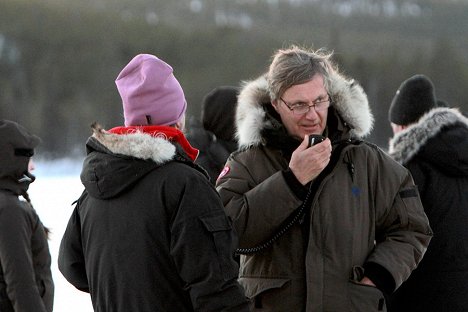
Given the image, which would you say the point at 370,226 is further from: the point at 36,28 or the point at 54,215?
the point at 36,28

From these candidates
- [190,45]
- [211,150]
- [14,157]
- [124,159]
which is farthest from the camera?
[190,45]

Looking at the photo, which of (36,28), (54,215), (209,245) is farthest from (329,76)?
(36,28)

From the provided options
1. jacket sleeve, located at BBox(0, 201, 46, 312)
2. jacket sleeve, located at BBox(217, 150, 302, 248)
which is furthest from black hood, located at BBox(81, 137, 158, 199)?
jacket sleeve, located at BBox(0, 201, 46, 312)

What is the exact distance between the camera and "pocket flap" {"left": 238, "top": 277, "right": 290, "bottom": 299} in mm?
2438

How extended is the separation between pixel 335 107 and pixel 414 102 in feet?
4.06

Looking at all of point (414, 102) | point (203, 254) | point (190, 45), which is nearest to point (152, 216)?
point (203, 254)

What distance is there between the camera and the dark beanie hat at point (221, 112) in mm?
4105

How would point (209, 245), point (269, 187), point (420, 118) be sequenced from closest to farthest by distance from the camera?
point (209, 245) → point (269, 187) → point (420, 118)

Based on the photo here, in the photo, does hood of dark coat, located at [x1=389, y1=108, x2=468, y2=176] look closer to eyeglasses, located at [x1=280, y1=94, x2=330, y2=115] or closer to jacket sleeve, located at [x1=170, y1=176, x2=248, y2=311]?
eyeglasses, located at [x1=280, y1=94, x2=330, y2=115]

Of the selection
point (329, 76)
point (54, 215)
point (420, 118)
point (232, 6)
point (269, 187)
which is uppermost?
point (329, 76)

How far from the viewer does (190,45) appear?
549 inches

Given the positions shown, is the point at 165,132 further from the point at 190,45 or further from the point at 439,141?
the point at 190,45

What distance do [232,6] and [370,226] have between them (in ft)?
42.1

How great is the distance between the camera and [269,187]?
238cm
